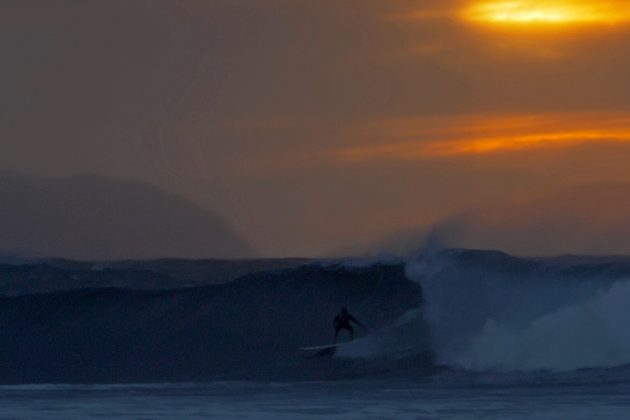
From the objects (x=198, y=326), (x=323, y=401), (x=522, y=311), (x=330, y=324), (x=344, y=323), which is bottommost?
(x=323, y=401)

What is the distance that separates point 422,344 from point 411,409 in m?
7.35

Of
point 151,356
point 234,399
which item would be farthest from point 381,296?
point 234,399

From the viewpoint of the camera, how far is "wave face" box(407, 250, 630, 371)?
19.4 m

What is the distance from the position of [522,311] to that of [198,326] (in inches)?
265

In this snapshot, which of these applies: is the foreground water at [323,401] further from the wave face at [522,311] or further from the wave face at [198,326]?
the wave face at [198,326]

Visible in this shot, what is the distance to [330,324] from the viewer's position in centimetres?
2512

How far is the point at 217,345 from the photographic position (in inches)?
961

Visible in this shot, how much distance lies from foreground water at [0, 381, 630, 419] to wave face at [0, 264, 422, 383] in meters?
3.23

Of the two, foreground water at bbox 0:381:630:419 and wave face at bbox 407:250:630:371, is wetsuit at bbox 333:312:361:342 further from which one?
foreground water at bbox 0:381:630:419

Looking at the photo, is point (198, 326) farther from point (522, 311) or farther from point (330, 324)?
point (522, 311)

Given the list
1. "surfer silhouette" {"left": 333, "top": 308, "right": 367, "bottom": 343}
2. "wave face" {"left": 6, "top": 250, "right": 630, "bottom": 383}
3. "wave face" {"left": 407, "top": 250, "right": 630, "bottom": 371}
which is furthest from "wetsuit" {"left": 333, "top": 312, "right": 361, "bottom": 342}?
"wave face" {"left": 407, "top": 250, "right": 630, "bottom": 371}

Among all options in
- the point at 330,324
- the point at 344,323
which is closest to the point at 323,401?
the point at 344,323

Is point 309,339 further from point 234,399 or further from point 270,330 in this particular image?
point 234,399

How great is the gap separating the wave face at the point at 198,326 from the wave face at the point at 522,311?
114cm
